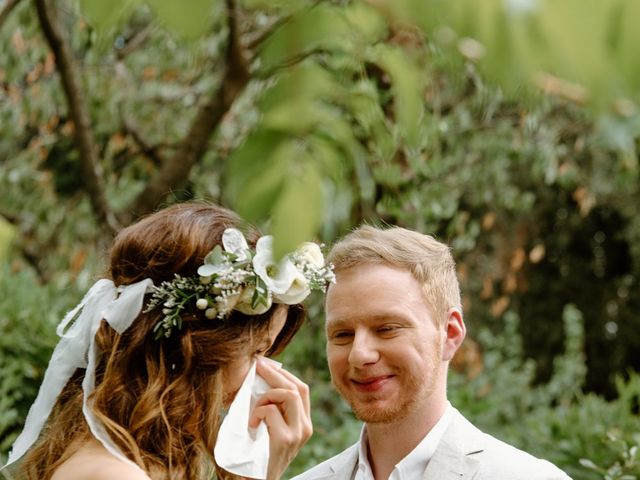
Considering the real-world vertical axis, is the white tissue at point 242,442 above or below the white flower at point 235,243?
below

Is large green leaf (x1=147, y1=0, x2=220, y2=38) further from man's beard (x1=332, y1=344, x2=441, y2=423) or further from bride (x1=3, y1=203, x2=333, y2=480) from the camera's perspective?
man's beard (x1=332, y1=344, x2=441, y2=423)

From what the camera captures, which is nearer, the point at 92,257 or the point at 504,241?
the point at 92,257

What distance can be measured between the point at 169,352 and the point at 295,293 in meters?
0.36

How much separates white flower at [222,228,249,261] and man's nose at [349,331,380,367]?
420mm

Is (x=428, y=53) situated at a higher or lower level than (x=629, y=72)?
lower

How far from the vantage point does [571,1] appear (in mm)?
489

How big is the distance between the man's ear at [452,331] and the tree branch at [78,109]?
2.87m

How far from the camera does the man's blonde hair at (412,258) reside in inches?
107

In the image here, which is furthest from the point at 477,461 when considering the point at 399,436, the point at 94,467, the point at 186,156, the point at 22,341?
the point at 186,156

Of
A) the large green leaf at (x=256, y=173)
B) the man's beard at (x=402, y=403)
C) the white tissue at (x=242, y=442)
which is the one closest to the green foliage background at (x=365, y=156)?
the large green leaf at (x=256, y=173)

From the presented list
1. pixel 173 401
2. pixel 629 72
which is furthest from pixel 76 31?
pixel 629 72

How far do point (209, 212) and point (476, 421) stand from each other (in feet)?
14.1

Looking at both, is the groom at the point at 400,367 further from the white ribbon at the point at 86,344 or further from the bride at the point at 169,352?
the white ribbon at the point at 86,344

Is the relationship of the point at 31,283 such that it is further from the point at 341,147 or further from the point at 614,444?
the point at 341,147
